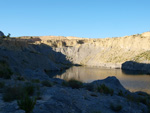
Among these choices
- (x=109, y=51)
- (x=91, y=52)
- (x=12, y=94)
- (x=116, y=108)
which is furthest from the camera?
(x=91, y=52)

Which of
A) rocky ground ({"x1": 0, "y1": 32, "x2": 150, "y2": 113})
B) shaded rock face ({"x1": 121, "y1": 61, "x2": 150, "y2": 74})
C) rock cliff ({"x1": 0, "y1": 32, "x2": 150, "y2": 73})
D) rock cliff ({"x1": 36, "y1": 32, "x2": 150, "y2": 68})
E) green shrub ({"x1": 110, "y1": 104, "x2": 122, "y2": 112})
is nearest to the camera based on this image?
rocky ground ({"x1": 0, "y1": 32, "x2": 150, "y2": 113})

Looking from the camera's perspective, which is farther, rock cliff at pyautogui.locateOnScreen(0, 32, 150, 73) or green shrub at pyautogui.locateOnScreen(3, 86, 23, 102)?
rock cliff at pyautogui.locateOnScreen(0, 32, 150, 73)

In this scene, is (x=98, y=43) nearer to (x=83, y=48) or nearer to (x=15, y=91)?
(x=83, y=48)

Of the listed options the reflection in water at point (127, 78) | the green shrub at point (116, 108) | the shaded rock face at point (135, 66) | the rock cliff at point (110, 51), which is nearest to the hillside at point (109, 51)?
the rock cliff at point (110, 51)

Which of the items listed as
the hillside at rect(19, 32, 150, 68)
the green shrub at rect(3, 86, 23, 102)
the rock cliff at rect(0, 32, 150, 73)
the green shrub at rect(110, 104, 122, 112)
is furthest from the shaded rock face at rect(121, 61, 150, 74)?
the green shrub at rect(3, 86, 23, 102)

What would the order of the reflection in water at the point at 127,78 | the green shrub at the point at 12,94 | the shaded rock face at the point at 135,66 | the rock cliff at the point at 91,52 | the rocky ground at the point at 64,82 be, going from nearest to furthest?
the green shrub at the point at 12,94, the rocky ground at the point at 64,82, the reflection in water at the point at 127,78, the rock cliff at the point at 91,52, the shaded rock face at the point at 135,66

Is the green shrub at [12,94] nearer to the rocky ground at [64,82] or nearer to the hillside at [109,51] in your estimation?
the rocky ground at [64,82]

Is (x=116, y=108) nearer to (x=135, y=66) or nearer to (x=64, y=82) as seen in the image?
(x=64, y=82)

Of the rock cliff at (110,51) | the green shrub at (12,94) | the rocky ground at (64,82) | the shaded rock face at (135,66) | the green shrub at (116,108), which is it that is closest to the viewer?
the green shrub at (12,94)

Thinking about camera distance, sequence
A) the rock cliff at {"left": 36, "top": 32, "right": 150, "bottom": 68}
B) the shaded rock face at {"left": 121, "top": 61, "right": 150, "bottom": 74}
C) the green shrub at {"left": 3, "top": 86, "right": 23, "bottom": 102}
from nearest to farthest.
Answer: the green shrub at {"left": 3, "top": 86, "right": 23, "bottom": 102} < the shaded rock face at {"left": 121, "top": 61, "right": 150, "bottom": 74} < the rock cliff at {"left": 36, "top": 32, "right": 150, "bottom": 68}

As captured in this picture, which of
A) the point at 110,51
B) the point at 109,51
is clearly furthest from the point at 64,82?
the point at 109,51

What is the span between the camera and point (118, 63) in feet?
235

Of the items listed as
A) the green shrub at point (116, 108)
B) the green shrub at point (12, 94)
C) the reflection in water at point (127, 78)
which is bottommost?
the reflection in water at point (127, 78)

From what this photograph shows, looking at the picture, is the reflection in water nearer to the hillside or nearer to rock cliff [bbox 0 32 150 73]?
rock cliff [bbox 0 32 150 73]
